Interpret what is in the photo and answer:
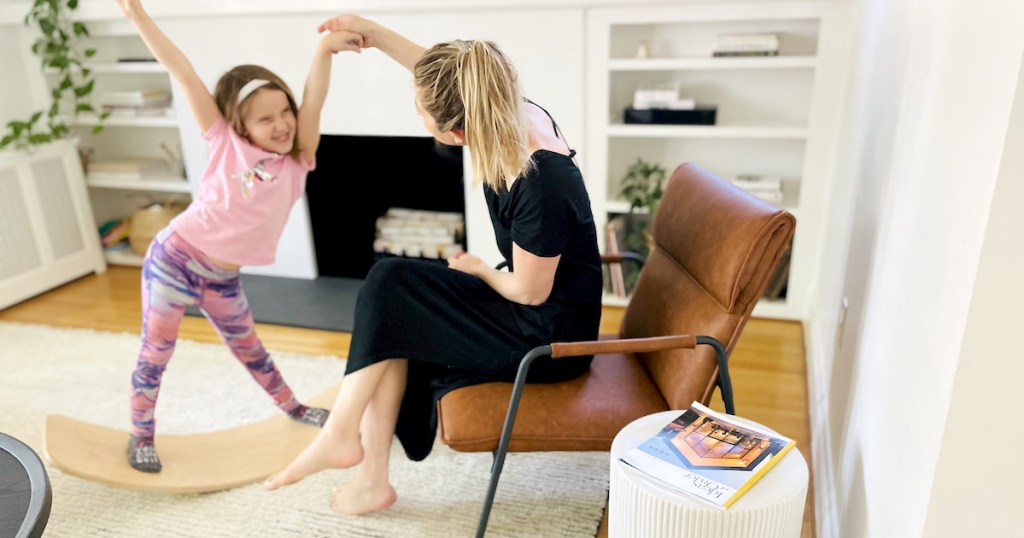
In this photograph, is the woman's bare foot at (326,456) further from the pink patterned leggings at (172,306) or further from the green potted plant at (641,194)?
the green potted plant at (641,194)

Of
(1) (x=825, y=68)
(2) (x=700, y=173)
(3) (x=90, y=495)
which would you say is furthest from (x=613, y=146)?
(3) (x=90, y=495)

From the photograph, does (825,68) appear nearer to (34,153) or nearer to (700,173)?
(700,173)

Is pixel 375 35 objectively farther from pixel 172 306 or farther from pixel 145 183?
pixel 145 183

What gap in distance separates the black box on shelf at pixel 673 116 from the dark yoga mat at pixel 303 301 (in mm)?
1427

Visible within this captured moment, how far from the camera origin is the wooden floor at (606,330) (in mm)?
2359

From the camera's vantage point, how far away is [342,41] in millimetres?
1797

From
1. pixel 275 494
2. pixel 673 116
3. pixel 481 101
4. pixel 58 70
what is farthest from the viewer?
pixel 58 70

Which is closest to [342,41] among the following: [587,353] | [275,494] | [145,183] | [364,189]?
[587,353]

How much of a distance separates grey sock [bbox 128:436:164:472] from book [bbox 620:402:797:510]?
1.40 metres

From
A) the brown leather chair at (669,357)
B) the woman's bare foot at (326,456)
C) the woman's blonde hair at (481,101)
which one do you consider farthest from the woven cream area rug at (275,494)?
the woman's blonde hair at (481,101)

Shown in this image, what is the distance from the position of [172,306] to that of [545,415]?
3.39ft

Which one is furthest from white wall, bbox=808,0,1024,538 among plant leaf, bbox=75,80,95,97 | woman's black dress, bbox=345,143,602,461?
plant leaf, bbox=75,80,95,97

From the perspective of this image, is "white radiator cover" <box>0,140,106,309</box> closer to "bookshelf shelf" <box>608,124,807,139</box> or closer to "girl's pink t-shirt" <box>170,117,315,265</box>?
"girl's pink t-shirt" <box>170,117,315,265</box>

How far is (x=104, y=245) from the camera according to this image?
388 cm
